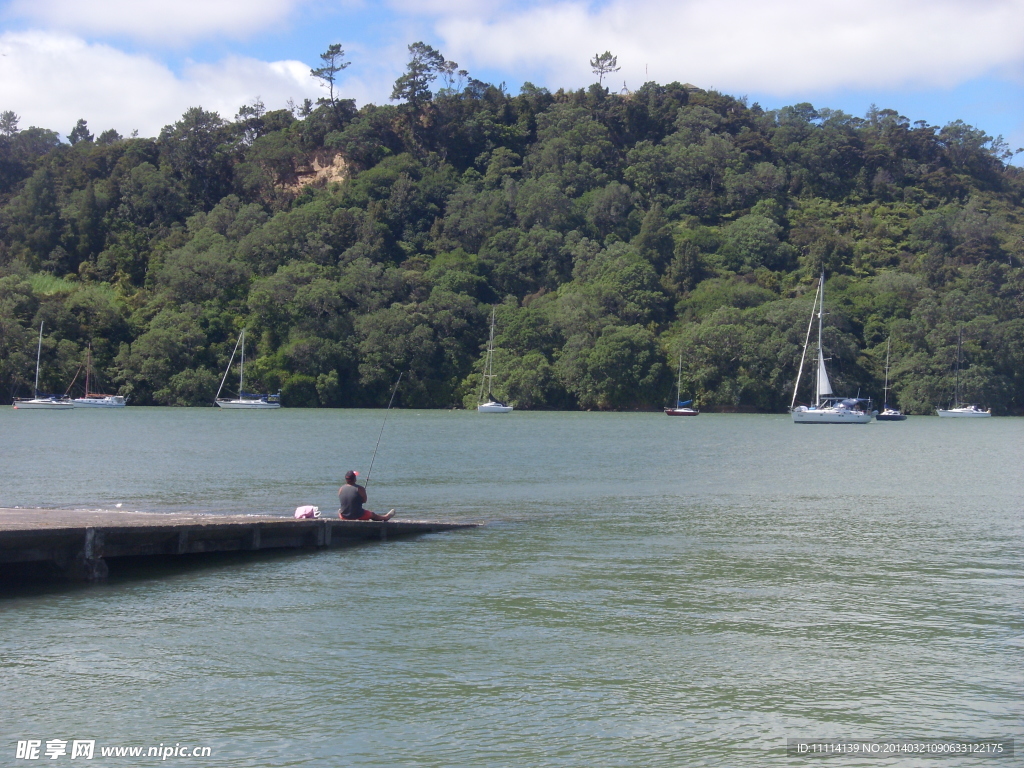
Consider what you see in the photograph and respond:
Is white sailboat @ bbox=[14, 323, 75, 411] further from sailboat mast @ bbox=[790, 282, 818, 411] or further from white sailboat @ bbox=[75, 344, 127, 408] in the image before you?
sailboat mast @ bbox=[790, 282, 818, 411]

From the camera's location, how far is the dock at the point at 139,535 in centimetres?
1669

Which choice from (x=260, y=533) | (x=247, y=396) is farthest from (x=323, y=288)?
(x=260, y=533)

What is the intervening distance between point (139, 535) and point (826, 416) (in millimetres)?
82051

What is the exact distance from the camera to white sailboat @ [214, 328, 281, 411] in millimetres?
107875

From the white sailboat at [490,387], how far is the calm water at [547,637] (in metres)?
76.6

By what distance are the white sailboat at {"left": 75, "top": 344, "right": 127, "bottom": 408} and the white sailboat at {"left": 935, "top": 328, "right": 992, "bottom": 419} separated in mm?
85704

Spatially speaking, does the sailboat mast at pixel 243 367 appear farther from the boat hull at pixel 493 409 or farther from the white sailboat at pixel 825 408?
the white sailboat at pixel 825 408

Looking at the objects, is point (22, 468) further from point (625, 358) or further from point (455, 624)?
point (625, 358)

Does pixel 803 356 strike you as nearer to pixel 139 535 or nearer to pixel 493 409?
pixel 493 409

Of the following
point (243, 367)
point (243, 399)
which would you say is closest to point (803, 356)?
point (243, 399)

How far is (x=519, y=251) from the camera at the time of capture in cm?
14088

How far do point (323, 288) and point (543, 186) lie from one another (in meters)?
46.7

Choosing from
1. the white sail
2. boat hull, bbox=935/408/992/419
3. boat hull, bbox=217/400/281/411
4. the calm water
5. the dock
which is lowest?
the calm water

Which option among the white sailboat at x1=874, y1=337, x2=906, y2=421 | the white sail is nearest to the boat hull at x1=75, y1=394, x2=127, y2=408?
the white sail
